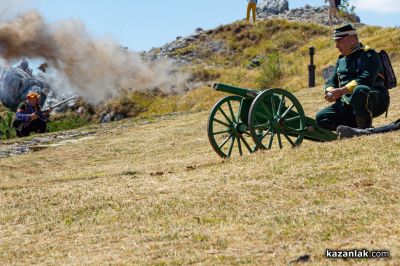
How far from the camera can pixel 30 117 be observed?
19.4m

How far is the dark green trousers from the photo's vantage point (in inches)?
363

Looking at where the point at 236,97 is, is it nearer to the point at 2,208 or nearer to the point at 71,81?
the point at 2,208

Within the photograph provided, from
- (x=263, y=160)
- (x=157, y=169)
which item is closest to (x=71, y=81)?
(x=157, y=169)

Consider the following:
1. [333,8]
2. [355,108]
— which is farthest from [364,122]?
[333,8]

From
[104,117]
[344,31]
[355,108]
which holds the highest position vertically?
[344,31]

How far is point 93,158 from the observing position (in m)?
15.1

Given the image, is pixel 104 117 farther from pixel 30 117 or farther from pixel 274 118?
pixel 274 118

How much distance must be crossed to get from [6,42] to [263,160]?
8.63 m

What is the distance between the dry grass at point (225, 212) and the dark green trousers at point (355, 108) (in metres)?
0.55

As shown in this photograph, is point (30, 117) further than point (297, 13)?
No

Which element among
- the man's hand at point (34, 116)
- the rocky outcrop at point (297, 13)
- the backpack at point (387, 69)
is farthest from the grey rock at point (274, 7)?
the backpack at point (387, 69)

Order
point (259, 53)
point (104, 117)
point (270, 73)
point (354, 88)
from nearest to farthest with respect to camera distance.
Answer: point (354, 88) < point (270, 73) < point (104, 117) < point (259, 53)

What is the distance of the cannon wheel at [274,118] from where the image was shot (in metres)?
9.78

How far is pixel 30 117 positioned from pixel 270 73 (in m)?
12.7
